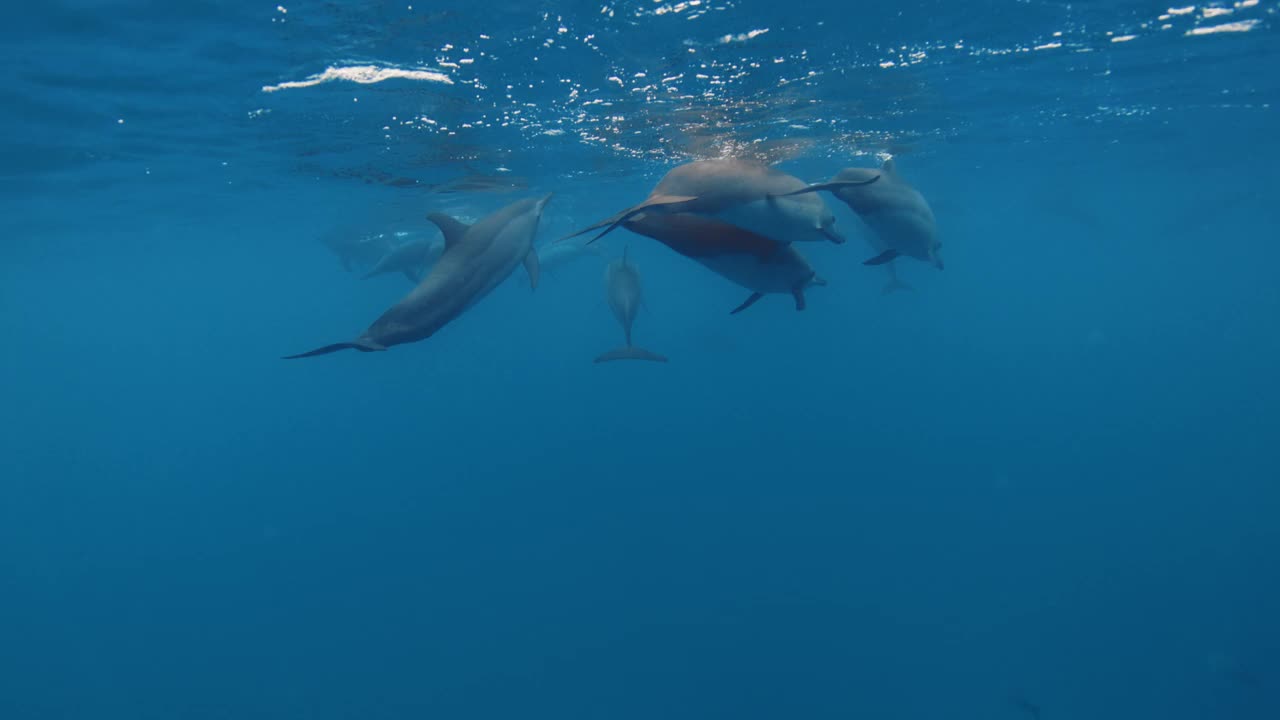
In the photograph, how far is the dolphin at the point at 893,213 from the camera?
4102mm

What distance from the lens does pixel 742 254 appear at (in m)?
3.48

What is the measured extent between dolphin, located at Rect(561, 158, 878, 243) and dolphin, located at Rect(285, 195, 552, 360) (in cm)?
51

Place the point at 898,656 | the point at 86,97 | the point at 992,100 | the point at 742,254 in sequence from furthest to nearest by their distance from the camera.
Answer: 1. the point at 992,100
2. the point at 898,656
3. the point at 86,97
4. the point at 742,254

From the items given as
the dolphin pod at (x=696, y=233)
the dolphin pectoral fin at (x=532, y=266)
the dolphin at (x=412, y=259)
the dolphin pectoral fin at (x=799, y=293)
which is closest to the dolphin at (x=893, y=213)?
the dolphin pod at (x=696, y=233)

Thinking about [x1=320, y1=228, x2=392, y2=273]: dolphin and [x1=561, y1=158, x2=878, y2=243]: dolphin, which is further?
[x1=320, y1=228, x2=392, y2=273]: dolphin

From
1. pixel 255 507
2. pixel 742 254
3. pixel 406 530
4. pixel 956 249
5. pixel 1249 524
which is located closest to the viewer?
pixel 742 254

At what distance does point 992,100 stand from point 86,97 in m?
17.1

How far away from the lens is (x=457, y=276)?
3150mm

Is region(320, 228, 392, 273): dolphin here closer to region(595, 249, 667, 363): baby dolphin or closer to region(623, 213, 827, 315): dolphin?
region(595, 249, 667, 363): baby dolphin

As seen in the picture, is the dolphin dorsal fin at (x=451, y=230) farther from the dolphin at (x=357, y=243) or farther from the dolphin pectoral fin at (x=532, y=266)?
the dolphin at (x=357, y=243)

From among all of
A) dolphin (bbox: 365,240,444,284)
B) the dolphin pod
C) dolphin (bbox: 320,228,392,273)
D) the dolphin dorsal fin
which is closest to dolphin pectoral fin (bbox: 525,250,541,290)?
the dolphin pod

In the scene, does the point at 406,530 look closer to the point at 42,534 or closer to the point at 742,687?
the point at 742,687

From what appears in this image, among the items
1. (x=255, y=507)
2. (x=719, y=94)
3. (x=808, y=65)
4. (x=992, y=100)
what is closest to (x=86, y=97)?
(x=719, y=94)

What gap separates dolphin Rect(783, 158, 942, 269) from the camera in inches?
161
